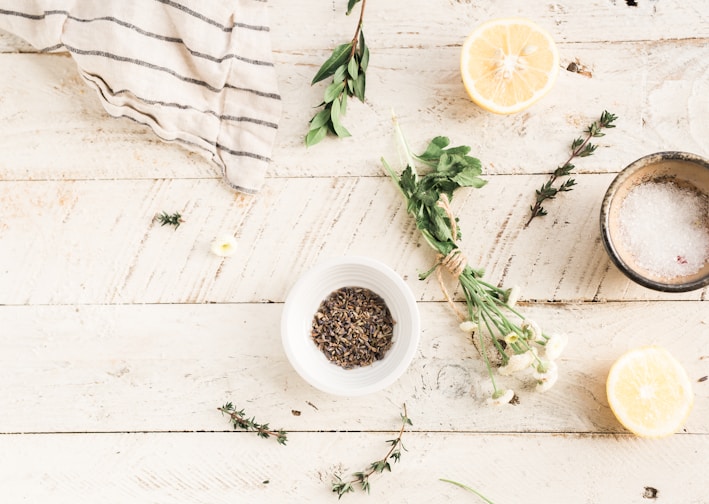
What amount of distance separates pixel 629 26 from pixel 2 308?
1.43 m

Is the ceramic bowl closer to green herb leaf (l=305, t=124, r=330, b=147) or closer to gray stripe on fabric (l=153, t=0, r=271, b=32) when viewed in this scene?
green herb leaf (l=305, t=124, r=330, b=147)

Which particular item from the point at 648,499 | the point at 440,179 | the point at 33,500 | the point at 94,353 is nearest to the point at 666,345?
the point at 648,499

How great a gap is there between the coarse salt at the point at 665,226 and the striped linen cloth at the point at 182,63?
737 mm

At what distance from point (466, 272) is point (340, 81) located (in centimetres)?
45

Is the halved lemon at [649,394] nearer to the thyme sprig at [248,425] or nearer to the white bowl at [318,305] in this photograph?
the white bowl at [318,305]

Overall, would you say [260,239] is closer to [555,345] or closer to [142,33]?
[142,33]

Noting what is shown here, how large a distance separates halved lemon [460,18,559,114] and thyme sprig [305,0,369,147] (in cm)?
21

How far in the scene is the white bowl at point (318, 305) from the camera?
1165 mm

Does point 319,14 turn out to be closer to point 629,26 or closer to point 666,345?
point 629,26

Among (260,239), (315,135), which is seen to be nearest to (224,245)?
(260,239)

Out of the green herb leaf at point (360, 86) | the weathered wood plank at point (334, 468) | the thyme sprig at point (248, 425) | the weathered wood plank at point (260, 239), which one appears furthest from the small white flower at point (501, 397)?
the green herb leaf at point (360, 86)

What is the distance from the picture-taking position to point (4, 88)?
4.25ft

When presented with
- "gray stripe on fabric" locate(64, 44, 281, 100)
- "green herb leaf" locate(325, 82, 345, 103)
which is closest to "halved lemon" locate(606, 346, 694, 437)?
"green herb leaf" locate(325, 82, 345, 103)

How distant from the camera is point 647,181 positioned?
121 cm
